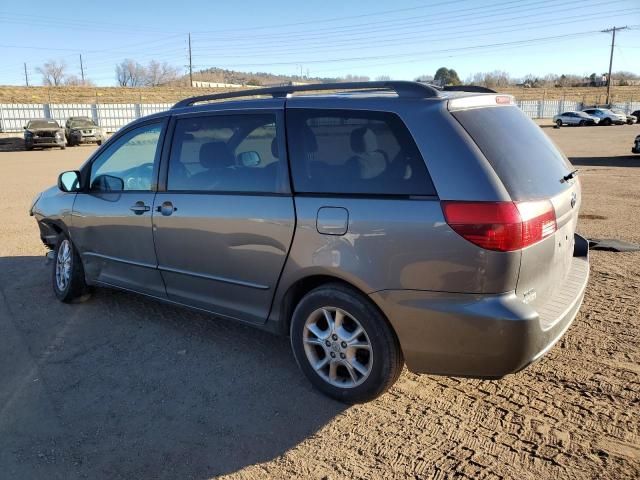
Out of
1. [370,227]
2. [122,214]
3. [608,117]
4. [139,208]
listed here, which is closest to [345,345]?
[370,227]

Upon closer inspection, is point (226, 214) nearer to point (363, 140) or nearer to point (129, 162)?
point (363, 140)

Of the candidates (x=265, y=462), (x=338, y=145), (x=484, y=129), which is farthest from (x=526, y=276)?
(x=265, y=462)

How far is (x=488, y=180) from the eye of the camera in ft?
9.00

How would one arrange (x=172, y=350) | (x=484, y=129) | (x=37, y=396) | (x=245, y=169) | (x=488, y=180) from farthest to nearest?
(x=172, y=350) → (x=245, y=169) → (x=37, y=396) → (x=484, y=129) → (x=488, y=180)

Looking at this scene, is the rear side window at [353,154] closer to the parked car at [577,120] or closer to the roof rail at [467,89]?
the roof rail at [467,89]

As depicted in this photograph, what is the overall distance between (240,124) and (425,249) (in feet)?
5.56

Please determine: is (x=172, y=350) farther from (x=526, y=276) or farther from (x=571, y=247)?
(x=571, y=247)

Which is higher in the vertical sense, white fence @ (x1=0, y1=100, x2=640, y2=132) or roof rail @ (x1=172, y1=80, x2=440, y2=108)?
white fence @ (x1=0, y1=100, x2=640, y2=132)

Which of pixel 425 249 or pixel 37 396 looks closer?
pixel 425 249

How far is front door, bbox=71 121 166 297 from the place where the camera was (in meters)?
4.32

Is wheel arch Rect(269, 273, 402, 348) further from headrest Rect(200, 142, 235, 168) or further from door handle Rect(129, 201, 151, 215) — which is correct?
door handle Rect(129, 201, 151, 215)

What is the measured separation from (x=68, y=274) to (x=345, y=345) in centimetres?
322

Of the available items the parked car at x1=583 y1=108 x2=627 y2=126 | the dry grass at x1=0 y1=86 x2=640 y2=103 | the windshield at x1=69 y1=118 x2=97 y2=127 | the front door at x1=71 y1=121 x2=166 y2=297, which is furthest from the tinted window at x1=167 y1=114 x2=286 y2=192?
the parked car at x1=583 y1=108 x2=627 y2=126

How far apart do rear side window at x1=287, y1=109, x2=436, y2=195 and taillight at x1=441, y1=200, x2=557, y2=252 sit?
195 millimetres
